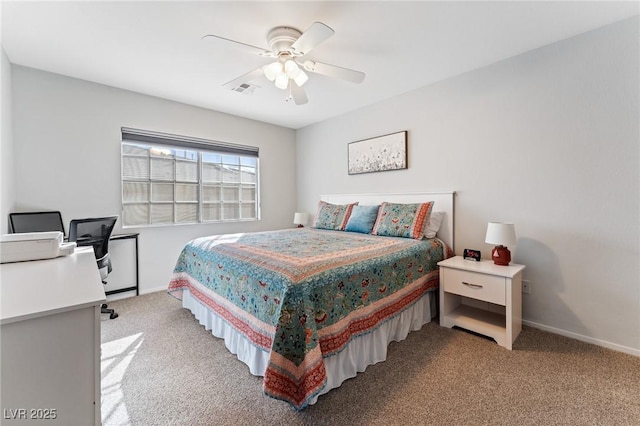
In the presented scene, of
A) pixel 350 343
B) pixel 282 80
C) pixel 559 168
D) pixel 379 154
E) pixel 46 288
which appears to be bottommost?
pixel 350 343

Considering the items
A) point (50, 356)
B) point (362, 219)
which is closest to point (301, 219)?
point (362, 219)

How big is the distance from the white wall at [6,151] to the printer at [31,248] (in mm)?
1275

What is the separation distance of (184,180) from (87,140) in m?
1.08

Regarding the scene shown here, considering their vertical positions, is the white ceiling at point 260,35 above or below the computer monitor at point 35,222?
above

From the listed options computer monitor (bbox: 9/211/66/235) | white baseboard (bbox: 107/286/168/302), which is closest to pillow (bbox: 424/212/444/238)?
white baseboard (bbox: 107/286/168/302)

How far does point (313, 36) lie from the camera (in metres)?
1.75

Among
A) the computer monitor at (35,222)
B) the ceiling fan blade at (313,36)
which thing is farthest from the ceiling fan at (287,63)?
the computer monitor at (35,222)

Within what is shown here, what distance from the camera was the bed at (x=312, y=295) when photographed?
140 centimetres

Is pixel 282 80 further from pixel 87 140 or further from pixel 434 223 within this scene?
pixel 87 140

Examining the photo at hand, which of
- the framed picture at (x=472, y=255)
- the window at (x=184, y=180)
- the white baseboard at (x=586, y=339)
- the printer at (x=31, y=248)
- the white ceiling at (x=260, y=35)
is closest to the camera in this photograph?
the printer at (x=31, y=248)

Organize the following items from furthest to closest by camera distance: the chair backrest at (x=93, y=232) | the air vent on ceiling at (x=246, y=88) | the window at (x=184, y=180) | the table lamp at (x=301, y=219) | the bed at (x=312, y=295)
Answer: the table lamp at (x=301, y=219), the window at (x=184, y=180), the air vent on ceiling at (x=246, y=88), the chair backrest at (x=93, y=232), the bed at (x=312, y=295)

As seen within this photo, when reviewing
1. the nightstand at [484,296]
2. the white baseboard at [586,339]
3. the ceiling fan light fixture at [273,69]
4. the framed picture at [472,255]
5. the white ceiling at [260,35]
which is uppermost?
the white ceiling at [260,35]

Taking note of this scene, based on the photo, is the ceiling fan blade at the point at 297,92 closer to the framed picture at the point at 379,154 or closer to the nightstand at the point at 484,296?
the framed picture at the point at 379,154

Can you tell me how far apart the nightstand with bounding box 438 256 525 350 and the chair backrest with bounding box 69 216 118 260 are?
3.19m
